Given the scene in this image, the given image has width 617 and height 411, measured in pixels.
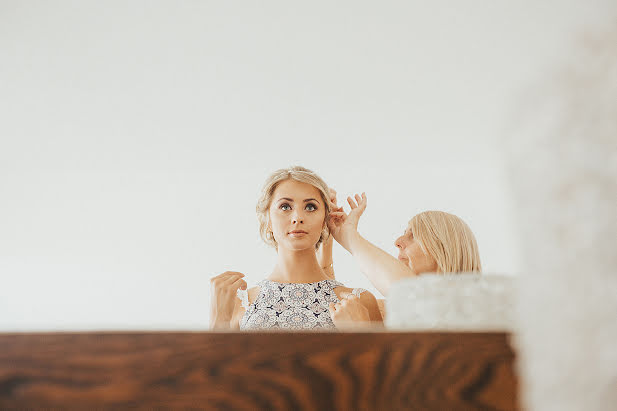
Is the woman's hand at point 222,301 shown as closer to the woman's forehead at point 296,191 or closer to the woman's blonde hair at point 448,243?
the woman's forehead at point 296,191

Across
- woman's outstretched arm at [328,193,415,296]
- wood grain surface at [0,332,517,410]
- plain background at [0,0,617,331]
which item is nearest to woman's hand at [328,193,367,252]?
woman's outstretched arm at [328,193,415,296]

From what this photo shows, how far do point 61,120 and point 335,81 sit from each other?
6.52ft

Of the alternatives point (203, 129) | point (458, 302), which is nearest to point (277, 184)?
point (458, 302)

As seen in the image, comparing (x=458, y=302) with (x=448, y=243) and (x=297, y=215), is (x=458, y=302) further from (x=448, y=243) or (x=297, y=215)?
(x=297, y=215)

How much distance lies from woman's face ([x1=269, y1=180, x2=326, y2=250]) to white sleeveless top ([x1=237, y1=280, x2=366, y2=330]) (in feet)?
0.46

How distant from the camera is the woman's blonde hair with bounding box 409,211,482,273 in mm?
1324

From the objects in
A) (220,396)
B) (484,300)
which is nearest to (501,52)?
(484,300)

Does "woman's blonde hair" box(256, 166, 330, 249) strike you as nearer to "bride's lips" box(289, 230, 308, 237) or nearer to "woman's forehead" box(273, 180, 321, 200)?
"woman's forehead" box(273, 180, 321, 200)

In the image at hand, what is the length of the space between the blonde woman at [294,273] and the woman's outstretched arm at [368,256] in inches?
2.4

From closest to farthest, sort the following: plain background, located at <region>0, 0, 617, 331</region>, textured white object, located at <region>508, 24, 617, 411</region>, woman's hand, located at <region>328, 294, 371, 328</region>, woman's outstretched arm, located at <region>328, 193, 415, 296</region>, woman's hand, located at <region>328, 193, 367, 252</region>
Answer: textured white object, located at <region>508, 24, 617, 411</region> → woman's hand, located at <region>328, 294, 371, 328</region> → woman's outstretched arm, located at <region>328, 193, 415, 296</region> → woman's hand, located at <region>328, 193, 367, 252</region> → plain background, located at <region>0, 0, 617, 331</region>

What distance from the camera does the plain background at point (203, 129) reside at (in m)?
2.85

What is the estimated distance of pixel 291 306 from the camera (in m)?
1.47

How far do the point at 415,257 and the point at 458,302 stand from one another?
100cm

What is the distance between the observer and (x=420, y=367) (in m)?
0.36
